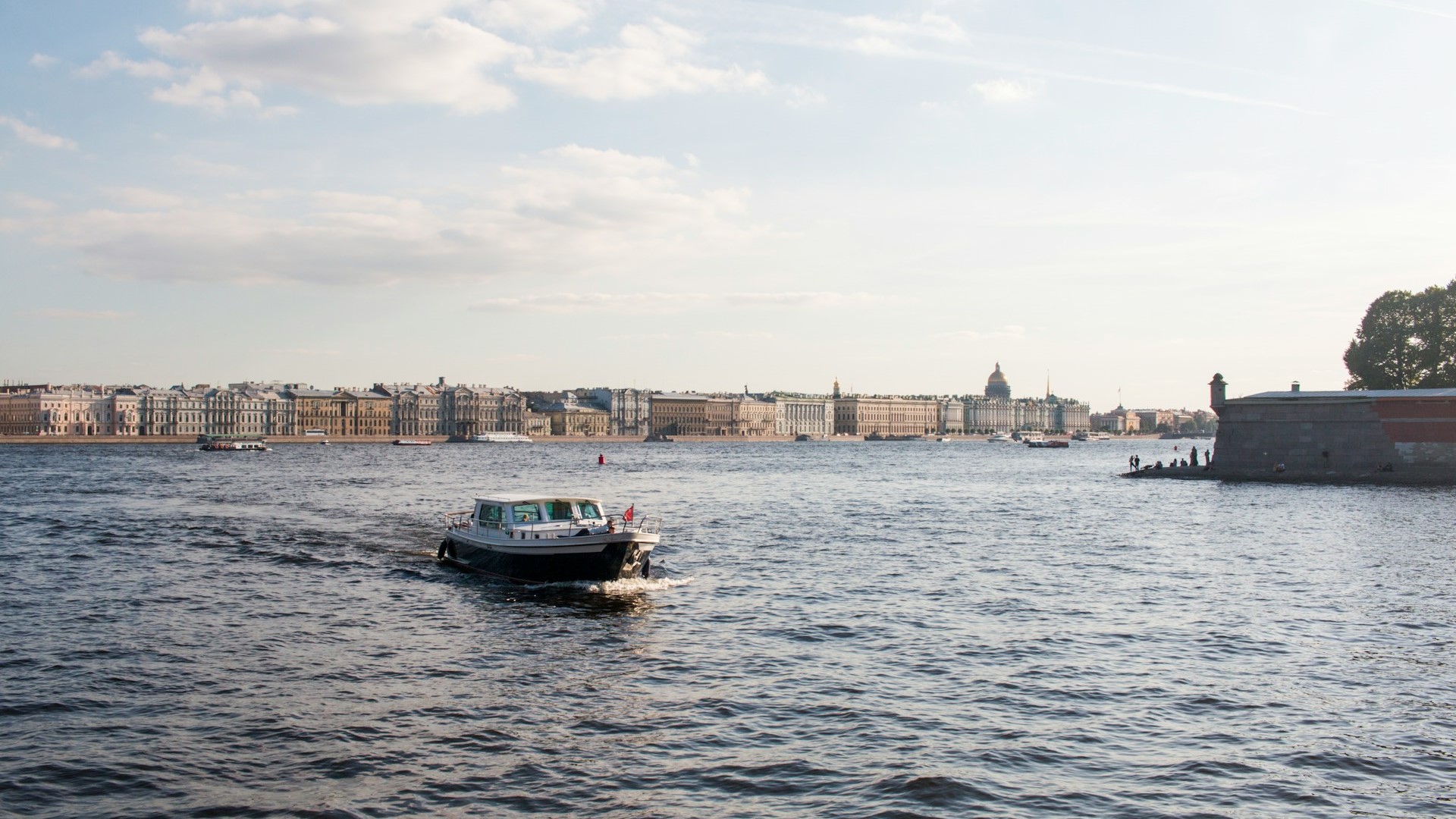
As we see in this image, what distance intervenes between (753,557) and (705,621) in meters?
10.1

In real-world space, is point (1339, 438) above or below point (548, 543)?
above

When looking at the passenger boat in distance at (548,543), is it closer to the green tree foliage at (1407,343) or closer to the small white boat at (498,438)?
the green tree foliage at (1407,343)

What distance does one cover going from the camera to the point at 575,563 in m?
26.0

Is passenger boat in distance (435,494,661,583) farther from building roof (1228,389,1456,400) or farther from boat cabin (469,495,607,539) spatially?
building roof (1228,389,1456,400)

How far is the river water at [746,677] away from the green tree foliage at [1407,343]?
46.2m

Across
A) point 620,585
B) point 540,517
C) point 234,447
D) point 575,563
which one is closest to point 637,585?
point 620,585

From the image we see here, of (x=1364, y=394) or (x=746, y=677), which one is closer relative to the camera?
(x=746, y=677)

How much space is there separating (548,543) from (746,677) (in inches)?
380

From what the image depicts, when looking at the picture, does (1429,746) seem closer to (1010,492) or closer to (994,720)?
(994,720)

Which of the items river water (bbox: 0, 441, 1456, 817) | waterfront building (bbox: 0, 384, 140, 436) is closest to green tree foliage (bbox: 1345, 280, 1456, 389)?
river water (bbox: 0, 441, 1456, 817)

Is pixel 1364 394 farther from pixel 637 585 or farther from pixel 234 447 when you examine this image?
pixel 234 447

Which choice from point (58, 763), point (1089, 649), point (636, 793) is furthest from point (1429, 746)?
point (58, 763)

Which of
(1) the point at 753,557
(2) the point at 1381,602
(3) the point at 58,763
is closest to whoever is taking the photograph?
(3) the point at 58,763

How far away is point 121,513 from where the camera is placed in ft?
152
